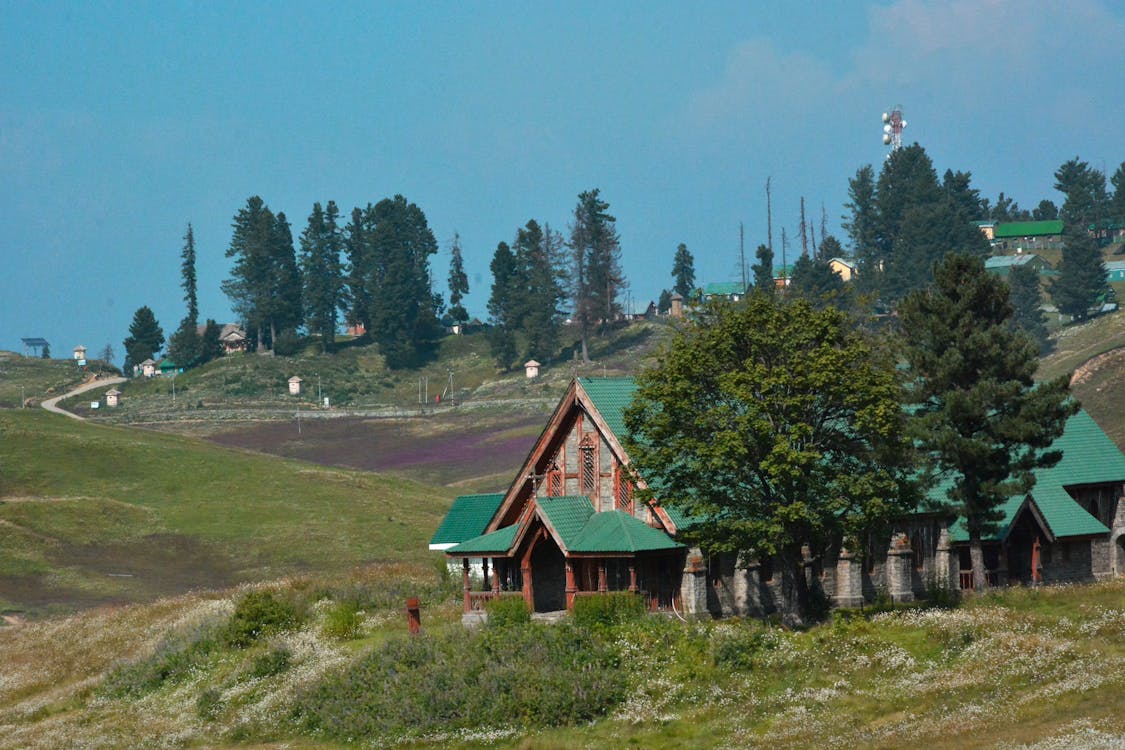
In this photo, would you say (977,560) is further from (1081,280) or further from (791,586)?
(1081,280)

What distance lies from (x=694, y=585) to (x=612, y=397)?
7.47 m

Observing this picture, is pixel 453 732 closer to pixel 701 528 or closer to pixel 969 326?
pixel 701 528

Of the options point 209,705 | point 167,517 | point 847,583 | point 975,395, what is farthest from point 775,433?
point 167,517

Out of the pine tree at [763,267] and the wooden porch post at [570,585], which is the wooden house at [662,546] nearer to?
the wooden porch post at [570,585]

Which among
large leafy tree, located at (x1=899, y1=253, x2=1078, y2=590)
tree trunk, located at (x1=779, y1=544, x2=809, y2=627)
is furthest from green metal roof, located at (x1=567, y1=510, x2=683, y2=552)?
large leafy tree, located at (x1=899, y1=253, x2=1078, y2=590)

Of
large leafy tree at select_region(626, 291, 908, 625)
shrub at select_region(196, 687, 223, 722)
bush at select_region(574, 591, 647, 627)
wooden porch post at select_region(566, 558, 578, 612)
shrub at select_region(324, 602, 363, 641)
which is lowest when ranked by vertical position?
shrub at select_region(196, 687, 223, 722)

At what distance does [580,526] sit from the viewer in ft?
152

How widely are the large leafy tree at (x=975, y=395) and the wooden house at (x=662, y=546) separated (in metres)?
2.56

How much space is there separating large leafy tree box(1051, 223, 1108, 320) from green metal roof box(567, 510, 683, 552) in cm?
13372

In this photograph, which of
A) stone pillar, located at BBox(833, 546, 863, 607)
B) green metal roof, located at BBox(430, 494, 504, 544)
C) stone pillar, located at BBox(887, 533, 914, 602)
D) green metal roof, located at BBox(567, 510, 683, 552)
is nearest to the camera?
green metal roof, located at BBox(567, 510, 683, 552)

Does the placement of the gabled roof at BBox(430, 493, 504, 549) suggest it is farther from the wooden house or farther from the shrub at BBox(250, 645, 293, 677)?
the shrub at BBox(250, 645, 293, 677)

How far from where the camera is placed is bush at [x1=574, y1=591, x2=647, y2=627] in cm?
4238

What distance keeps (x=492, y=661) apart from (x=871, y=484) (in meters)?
12.9

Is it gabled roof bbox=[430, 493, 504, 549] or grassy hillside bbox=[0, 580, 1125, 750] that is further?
gabled roof bbox=[430, 493, 504, 549]
